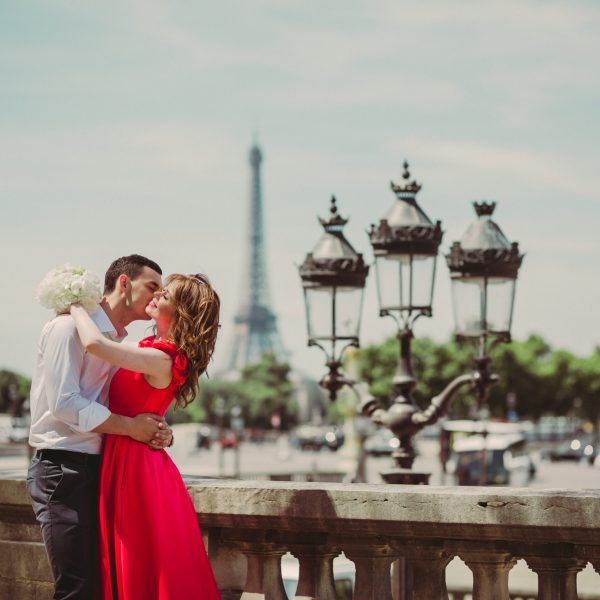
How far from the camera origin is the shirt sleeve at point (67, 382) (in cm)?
507

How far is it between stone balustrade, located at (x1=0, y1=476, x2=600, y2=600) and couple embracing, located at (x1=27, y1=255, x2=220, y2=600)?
0.45 meters

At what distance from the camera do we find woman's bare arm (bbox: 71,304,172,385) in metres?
5.02

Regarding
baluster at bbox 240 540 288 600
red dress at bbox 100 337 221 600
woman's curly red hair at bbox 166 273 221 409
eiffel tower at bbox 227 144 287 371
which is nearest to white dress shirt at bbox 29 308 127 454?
red dress at bbox 100 337 221 600

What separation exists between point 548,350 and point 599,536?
426ft

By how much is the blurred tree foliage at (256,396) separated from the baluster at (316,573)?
139516 millimetres

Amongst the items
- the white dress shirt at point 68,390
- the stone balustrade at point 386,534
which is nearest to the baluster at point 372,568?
the stone balustrade at point 386,534

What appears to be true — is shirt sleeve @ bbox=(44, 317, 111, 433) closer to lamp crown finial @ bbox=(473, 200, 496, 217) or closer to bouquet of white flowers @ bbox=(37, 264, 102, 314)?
bouquet of white flowers @ bbox=(37, 264, 102, 314)

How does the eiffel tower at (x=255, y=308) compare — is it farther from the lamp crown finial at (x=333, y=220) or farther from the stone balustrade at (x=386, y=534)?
the stone balustrade at (x=386, y=534)

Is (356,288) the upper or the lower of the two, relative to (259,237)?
lower

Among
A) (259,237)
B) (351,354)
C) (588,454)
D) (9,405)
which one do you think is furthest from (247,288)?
(351,354)

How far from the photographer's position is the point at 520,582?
812 inches

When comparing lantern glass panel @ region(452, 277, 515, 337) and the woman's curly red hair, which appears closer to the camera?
the woman's curly red hair

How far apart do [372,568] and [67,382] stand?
5.01 feet

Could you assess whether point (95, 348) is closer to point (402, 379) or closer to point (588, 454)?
point (402, 379)
